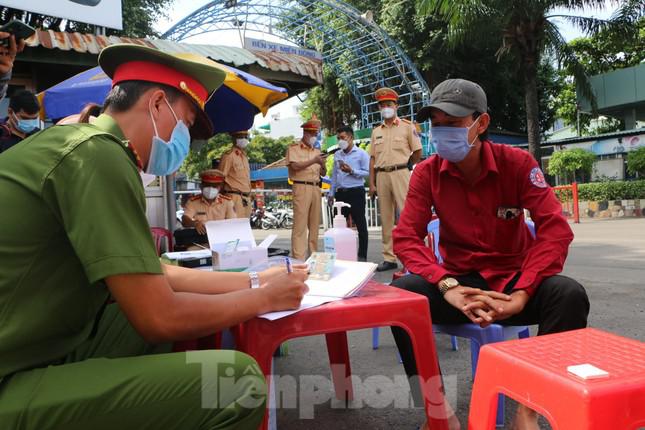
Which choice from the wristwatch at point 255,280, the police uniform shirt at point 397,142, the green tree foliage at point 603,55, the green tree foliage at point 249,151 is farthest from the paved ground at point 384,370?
the green tree foliage at point 249,151

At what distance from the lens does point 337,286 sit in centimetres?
160

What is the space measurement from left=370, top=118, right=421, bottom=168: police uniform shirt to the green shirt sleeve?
511cm

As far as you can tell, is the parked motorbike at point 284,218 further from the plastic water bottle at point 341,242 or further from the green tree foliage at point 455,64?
the plastic water bottle at point 341,242

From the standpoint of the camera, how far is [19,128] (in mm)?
4230

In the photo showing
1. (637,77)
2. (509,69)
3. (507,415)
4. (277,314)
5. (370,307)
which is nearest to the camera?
(277,314)

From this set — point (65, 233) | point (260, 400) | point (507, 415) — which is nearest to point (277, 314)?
point (260, 400)

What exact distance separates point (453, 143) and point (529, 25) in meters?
13.2

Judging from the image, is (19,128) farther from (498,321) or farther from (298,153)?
(498,321)

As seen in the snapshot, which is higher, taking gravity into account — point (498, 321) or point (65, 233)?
point (65, 233)

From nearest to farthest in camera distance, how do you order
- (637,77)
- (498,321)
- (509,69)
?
(498,321) → (637,77) → (509,69)

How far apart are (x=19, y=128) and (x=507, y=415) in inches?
171

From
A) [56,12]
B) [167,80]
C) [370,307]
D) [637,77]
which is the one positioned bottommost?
[370,307]

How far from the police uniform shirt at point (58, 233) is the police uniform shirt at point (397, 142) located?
5.11 metres

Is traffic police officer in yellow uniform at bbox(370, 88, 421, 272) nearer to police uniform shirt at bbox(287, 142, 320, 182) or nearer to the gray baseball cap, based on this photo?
police uniform shirt at bbox(287, 142, 320, 182)
